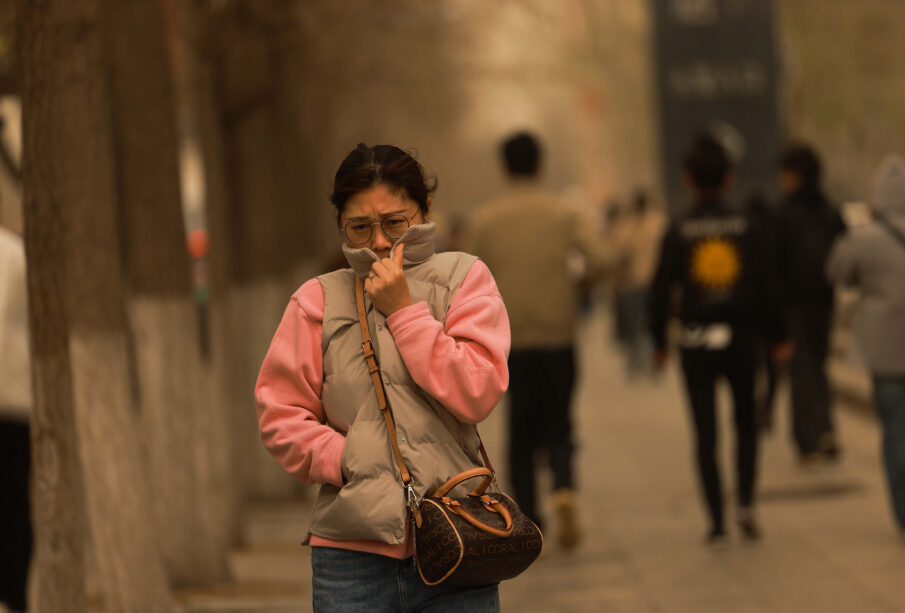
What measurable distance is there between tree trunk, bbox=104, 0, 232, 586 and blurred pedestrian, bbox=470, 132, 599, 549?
159 centimetres

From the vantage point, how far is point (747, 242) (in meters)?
7.99

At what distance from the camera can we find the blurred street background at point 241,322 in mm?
5625

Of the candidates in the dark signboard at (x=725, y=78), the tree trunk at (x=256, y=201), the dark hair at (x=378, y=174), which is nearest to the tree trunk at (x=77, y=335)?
the dark hair at (x=378, y=174)

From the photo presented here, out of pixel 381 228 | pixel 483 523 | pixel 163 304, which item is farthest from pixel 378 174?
pixel 163 304

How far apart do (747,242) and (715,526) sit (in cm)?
149

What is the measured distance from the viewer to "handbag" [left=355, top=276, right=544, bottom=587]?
3.41 m

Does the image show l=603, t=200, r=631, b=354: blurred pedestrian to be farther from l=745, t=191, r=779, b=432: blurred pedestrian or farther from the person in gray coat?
the person in gray coat

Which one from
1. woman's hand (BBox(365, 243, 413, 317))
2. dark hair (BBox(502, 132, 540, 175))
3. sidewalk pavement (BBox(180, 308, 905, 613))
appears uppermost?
dark hair (BBox(502, 132, 540, 175))

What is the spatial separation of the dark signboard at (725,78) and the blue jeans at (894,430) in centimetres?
695

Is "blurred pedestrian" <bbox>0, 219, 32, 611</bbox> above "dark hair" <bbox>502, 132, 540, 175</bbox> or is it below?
below

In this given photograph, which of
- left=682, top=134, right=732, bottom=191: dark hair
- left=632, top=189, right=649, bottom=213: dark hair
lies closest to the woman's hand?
left=682, top=134, right=732, bottom=191: dark hair

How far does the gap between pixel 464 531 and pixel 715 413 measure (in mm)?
4924

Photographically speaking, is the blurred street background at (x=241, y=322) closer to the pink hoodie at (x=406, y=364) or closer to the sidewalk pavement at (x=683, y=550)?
the sidewalk pavement at (x=683, y=550)

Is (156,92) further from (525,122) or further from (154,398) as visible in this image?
(525,122)
